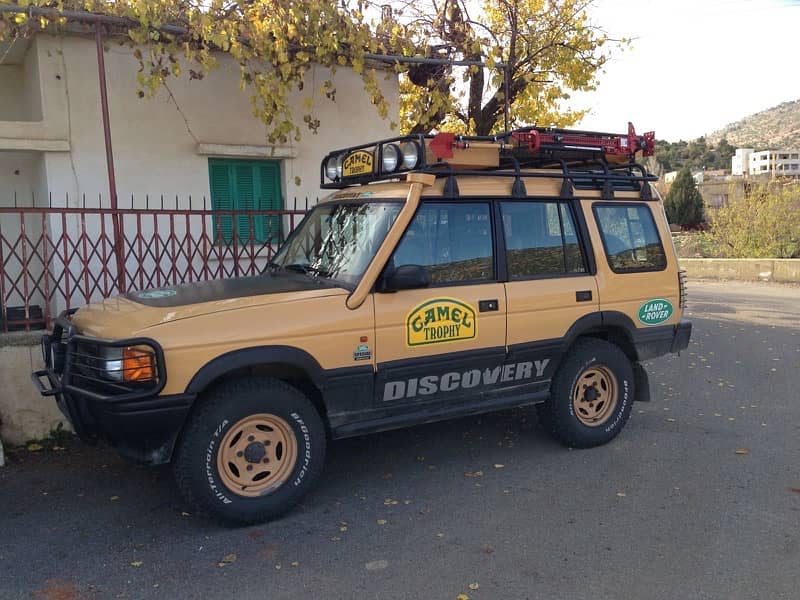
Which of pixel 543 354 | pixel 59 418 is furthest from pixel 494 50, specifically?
pixel 59 418

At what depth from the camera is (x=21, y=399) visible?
216 inches

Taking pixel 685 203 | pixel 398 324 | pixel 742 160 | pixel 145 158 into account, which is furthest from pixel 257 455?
pixel 742 160

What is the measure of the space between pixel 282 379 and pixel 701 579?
2.52 metres

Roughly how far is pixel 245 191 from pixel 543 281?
488 centimetres

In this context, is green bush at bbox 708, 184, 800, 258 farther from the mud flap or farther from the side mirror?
the side mirror

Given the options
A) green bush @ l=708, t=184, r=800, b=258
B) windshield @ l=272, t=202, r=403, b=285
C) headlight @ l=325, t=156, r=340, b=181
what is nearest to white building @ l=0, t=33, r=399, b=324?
headlight @ l=325, t=156, r=340, b=181

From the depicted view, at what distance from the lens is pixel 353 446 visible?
17.7 feet

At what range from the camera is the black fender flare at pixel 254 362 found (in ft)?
12.1

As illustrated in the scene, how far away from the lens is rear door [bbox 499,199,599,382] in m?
4.73

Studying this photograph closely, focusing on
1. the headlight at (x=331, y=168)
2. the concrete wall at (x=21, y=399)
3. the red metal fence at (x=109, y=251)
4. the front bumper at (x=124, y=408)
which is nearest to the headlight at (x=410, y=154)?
the headlight at (x=331, y=168)

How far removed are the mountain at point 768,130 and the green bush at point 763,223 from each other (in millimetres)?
87811

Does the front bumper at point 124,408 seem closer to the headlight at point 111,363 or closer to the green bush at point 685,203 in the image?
the headlight at point 111,363

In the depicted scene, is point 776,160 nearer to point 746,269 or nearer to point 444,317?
point 746,269

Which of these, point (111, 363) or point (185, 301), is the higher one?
point (185, 301)
